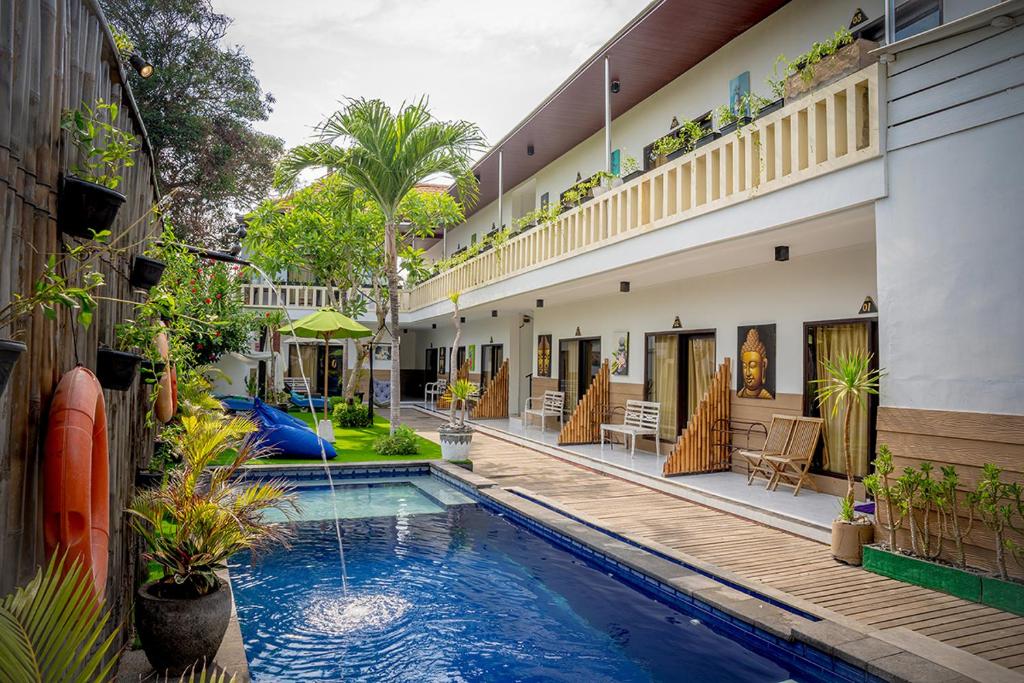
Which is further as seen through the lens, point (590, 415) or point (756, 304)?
point (590, 415)

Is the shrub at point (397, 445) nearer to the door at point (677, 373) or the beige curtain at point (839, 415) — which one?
the door at point (677, 373)

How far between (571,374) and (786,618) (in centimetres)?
1160

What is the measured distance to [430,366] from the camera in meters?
29.3

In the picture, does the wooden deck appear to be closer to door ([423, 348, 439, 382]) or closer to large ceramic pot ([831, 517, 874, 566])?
large ceramic pot ([831, 517, 874, 566])

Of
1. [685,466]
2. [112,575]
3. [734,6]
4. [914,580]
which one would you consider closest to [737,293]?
[685,466]

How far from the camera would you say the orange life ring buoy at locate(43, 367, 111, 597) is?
2354 mm

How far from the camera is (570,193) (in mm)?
11484

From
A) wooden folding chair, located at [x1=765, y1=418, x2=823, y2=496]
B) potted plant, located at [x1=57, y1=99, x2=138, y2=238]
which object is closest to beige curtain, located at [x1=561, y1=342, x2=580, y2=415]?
wooden folding chair, located at [x1=765, y1=418, x2=823, y2=496]

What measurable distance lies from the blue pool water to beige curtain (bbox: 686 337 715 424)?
5.06 m

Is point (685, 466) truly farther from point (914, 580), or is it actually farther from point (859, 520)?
point (914, 580)

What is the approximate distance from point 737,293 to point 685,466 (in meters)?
2.84

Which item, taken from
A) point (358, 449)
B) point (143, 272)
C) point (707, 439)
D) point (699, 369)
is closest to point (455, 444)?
point (358, 449)

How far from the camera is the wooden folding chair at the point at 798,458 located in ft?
28.0

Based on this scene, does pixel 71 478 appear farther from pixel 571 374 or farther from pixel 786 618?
pixel 571 374
